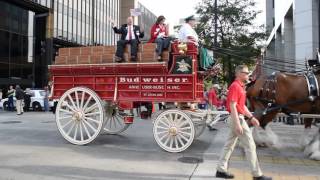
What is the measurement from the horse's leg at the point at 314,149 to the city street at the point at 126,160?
0.16 m

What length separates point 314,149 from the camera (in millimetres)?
8797

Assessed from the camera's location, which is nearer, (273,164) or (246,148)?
(246,148)

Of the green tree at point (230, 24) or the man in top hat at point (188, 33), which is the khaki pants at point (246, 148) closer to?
the man in top hat at point (188, 33)

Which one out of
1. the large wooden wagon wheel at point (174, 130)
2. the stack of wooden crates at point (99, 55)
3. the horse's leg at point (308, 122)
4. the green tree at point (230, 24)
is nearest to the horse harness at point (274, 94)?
the horse's leg at point (308, 122)

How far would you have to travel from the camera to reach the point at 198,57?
9.84 metres

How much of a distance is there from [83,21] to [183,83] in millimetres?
45473

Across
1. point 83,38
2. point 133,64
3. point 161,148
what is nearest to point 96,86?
point 133,64

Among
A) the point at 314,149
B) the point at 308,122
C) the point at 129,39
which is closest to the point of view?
the point at 314,149

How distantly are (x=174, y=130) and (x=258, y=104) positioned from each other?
208 cm

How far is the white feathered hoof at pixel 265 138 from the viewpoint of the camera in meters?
9.81

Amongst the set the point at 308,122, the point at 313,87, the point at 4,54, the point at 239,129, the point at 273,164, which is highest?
the point at 4,54

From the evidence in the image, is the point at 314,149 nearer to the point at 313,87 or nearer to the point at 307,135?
the point at 307,135

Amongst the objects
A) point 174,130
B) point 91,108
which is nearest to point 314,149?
point 174,130

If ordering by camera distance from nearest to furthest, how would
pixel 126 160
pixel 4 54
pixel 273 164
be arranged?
pixel 273 164 < pixel 126 160 < pixel 4 54
